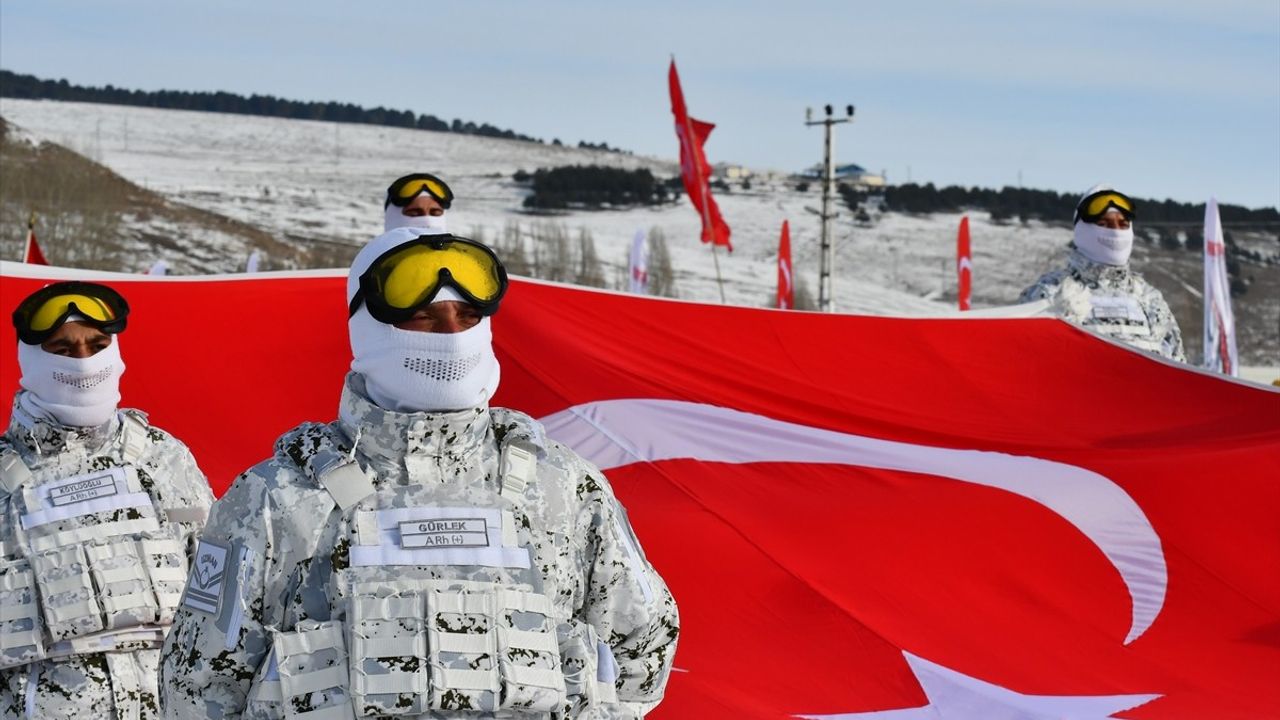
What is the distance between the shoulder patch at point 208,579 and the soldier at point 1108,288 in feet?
23.9

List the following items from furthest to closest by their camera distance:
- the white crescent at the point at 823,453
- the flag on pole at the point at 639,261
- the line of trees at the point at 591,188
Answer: the line of trees at the point at 591,188 → the flag on pole at the point at 639,261 → the white crescent at the point at 823,453

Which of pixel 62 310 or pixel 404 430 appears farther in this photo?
pixel 62 310

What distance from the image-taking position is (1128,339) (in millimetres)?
9562

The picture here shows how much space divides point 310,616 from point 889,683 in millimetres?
3490

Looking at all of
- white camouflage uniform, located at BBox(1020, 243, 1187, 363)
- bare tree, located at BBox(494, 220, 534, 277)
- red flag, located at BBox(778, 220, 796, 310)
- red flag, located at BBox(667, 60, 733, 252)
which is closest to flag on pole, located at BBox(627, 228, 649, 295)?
red flag, located at BBox(778, 220, 796, 310)

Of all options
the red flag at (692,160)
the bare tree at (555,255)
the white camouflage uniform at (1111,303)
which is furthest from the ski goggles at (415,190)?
the bare tree at (555,255)

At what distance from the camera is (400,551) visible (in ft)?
9.43

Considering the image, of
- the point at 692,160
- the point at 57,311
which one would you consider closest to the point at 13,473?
the point at 57,311

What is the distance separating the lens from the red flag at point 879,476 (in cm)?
606

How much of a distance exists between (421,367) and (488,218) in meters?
113

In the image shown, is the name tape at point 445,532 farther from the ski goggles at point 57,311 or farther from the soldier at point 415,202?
the soldier at point 415,202

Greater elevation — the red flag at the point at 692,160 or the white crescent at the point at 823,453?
the red flag at the point at 692,160

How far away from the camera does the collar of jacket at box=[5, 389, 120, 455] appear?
5012 millimetres

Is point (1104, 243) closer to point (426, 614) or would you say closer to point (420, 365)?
point (420, 365)
